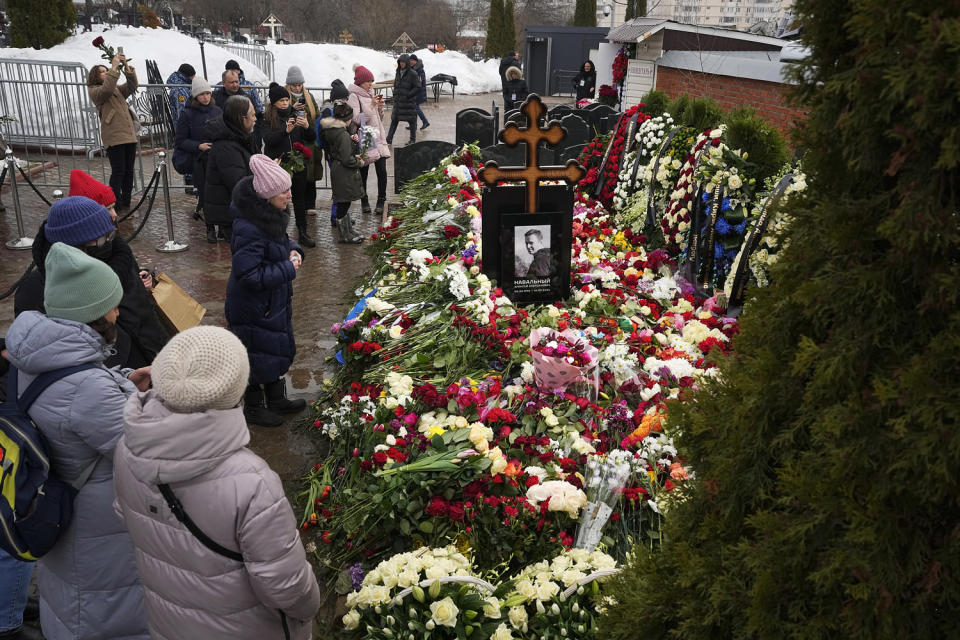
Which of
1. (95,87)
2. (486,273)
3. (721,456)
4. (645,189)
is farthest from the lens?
(95,87)

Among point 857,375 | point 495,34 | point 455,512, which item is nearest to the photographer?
point 857,375

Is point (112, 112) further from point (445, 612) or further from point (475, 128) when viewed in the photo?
point (445, 612)

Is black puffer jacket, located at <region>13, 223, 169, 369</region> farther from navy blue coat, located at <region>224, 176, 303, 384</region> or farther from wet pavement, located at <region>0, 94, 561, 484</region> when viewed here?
wet pavement, located at <region>0, 94, 561, 484</region>

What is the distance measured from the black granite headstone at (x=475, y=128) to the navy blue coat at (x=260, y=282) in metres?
6.95

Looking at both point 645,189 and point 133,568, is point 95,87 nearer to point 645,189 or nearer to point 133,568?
point 645,189

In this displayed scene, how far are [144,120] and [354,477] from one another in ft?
40.6

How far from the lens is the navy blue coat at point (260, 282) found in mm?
4465

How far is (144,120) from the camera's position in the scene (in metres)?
14.0

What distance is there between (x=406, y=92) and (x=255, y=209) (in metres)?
11.4

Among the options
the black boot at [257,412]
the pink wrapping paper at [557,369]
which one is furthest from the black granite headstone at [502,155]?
the pink wrapping paper at [557,369]

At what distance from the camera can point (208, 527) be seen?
6.79ft

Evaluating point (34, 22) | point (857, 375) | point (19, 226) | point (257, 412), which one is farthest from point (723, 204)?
point (34, 22)

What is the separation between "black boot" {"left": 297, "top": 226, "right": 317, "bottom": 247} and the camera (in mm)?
8789

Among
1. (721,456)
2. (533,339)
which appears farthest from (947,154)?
(533,339)
